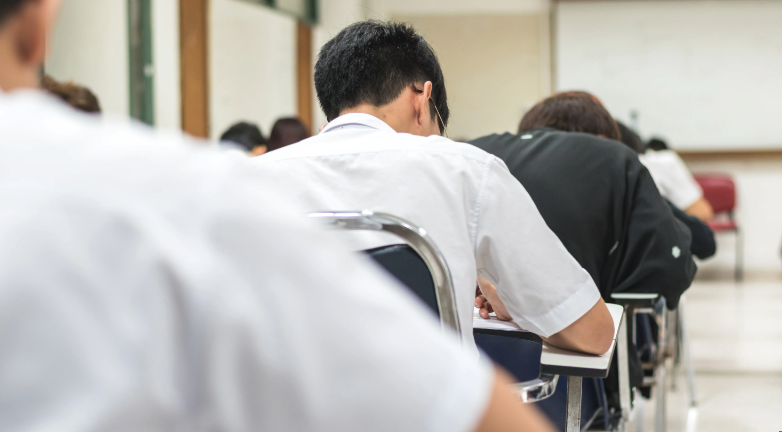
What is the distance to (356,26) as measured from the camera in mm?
1402

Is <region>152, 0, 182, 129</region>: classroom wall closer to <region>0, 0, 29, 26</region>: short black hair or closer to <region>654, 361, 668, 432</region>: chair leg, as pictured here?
<region>654, 361, 668, 432</region>: chair leg

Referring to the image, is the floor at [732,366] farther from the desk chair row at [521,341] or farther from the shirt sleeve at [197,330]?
the shirt sleeve at [197,330]

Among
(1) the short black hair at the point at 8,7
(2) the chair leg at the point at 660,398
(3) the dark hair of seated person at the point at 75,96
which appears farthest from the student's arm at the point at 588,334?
(3) the dark hair of seated person at the point at 75,96

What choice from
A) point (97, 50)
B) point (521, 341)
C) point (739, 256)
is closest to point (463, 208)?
point (521, 341)

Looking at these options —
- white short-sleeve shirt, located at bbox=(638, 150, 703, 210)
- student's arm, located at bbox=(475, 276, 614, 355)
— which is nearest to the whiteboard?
white short-sleeve shirt, located at bbox=(638, 150, 703, 210)

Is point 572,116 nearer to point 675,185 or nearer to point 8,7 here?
point 8,7

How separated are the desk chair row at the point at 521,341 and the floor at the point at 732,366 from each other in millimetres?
1033

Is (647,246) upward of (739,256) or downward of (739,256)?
upward

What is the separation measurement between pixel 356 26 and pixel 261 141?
250 cm

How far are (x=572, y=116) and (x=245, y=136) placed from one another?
2.12 meters

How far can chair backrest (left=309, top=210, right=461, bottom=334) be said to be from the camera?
847mm

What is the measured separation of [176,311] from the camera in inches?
11.8

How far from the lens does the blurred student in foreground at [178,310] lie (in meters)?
0.29

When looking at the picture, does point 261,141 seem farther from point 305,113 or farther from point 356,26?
point 305,113
